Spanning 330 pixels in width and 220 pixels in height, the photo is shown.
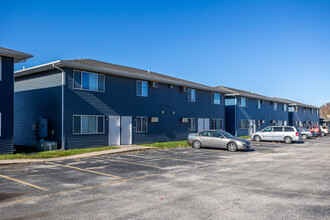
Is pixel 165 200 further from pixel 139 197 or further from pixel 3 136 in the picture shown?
pixel 3 136

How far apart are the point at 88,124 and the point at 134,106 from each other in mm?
4539

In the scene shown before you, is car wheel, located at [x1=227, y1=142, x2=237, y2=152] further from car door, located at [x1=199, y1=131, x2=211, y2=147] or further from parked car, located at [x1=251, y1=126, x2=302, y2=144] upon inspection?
parked car, located at [x1=251, y1=126, x2=302, y2=144]

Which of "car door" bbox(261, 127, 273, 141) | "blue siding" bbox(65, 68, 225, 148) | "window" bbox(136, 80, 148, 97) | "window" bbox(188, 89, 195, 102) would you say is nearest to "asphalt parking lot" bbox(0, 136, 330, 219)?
"blue siding" bbox(65, 68, 225, 148)

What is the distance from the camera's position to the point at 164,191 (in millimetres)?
8008

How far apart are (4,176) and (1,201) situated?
3.61 metres

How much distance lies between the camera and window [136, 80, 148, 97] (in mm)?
23675

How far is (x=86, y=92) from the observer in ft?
64.8

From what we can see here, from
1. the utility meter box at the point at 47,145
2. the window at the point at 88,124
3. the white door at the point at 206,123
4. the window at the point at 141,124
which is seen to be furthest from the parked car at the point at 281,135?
the utility meter box at the point at 47,145

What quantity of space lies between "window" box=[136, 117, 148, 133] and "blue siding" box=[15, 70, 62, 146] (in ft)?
21.8

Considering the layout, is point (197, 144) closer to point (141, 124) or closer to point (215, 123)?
point (141, 124)

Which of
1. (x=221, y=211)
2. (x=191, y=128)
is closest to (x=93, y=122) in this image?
(x=191, y=128)

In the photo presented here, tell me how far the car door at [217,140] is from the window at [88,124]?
7.94 m

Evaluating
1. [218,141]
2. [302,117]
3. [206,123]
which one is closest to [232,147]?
[218,141]

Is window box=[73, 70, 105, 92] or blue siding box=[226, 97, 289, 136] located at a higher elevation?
window box=[73, 70, 105, 92]
